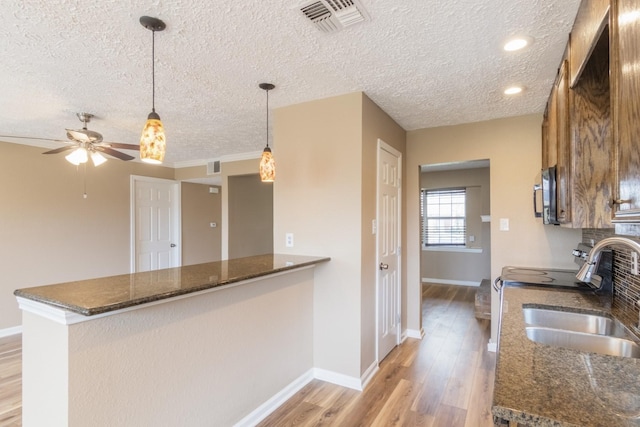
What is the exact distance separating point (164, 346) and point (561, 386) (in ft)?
5.31

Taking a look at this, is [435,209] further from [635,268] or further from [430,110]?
[635,268]

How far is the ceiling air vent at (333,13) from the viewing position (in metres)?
1.53

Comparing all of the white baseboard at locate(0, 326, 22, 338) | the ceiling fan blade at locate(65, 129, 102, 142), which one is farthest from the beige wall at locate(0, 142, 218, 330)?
the ceiling fan blade at locate(65, 129, 102, 142)

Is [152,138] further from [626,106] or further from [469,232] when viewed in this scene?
[469,232]

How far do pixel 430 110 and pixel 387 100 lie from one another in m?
0.51

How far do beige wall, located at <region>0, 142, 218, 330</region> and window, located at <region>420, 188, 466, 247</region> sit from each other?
5473 mm

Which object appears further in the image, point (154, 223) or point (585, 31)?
point (154, 223)

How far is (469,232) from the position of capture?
21.1ft

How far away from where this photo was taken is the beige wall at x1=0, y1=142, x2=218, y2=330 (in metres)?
3.90

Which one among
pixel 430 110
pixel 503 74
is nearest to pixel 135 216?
pixel 430 110

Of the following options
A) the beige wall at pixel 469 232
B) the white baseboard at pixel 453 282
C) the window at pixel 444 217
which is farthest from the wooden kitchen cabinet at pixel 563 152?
the white baseboard at pixel 453 282

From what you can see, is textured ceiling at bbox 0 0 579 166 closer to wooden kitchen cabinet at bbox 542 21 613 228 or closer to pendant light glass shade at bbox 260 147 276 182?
wooden kitchen cabinet at bbox 542 21 613 228

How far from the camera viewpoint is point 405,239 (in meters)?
3.69

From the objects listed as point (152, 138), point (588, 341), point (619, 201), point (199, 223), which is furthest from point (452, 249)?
point (152, 138)
